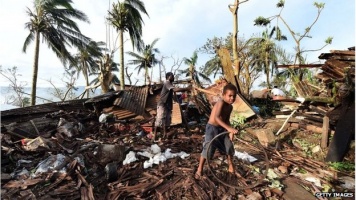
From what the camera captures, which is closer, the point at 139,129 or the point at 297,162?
the point at 297,162

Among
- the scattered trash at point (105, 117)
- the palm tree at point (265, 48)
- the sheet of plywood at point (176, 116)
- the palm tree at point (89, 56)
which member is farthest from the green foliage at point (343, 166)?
the palm tree at point (265, 48)

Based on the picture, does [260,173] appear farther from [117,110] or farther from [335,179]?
[117,110]

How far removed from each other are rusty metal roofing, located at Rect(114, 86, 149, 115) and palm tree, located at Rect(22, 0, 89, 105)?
29.6 feet

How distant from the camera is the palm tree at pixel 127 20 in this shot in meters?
19.2

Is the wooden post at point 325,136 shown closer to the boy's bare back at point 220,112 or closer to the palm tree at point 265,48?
the boy's bare back at point 220,112

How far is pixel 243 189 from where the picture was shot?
371 cm

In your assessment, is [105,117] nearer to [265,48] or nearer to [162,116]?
[162,116]

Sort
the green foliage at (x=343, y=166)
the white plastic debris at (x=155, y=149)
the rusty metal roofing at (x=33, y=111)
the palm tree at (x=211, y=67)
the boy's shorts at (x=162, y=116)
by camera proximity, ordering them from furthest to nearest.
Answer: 1. the palm tree at (x=211, y=67)
2. the rusty metal roofing at (x=33, y=111)
3. the boy's shorts at (x=162, y=116)
4. the white plastic debris at (x=155, y=149)
5. the green foliage at (x=343, y=166)

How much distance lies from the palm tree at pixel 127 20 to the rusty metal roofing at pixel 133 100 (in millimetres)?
8994

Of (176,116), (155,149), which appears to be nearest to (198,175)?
(155,149)

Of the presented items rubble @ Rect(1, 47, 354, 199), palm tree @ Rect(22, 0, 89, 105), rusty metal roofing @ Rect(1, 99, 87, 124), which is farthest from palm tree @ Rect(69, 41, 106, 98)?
rubble @ Rect(1, 47, 354, 199)

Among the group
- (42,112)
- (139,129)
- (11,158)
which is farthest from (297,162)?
(42,112)

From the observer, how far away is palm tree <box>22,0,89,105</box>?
620 inches

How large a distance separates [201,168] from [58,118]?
608 cm
